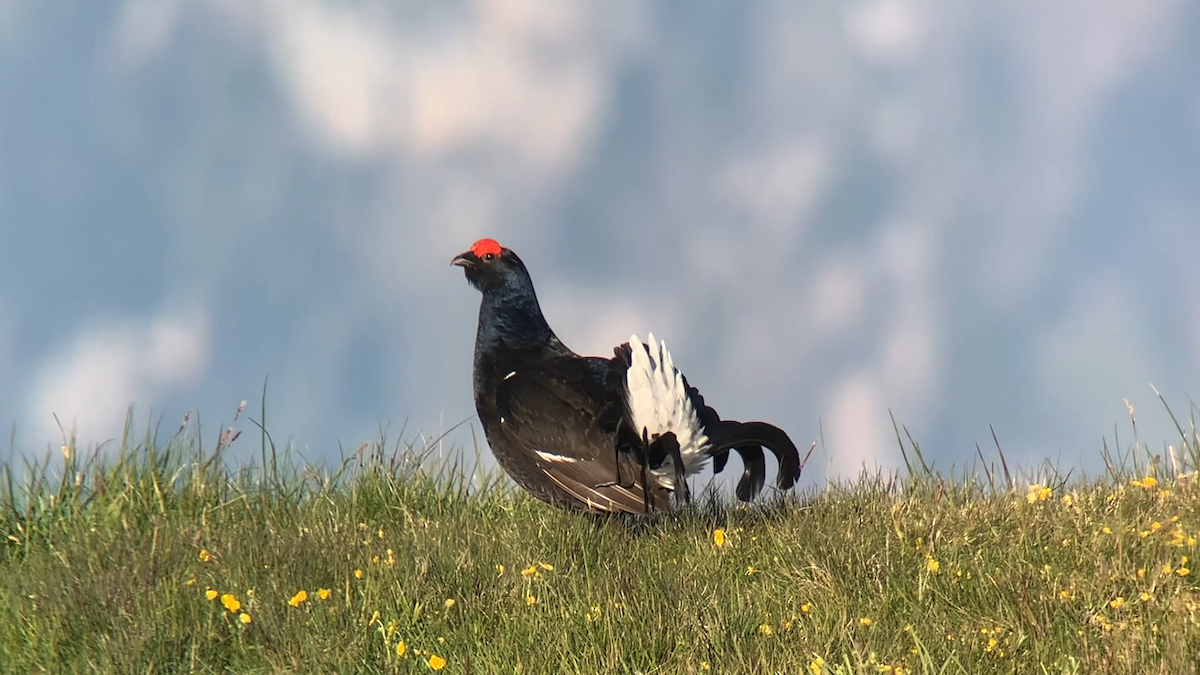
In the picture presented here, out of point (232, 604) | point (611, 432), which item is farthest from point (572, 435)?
point (232, 604)

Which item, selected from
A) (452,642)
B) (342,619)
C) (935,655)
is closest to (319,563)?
(342,619)

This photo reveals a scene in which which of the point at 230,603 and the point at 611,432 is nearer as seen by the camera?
the point at 230,603

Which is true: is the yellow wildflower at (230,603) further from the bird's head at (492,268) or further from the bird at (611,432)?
the bird's head at (492,268)

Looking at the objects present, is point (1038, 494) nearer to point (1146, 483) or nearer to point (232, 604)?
point (1146, 483)

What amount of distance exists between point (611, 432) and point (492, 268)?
151 centimetres

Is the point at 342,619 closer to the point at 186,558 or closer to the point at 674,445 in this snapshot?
the point at 186,558

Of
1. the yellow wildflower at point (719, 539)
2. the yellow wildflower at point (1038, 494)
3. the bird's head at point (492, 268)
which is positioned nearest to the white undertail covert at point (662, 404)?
the yellow wildflower at point (719, 539)

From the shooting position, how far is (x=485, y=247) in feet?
24.1

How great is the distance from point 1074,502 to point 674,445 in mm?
2053

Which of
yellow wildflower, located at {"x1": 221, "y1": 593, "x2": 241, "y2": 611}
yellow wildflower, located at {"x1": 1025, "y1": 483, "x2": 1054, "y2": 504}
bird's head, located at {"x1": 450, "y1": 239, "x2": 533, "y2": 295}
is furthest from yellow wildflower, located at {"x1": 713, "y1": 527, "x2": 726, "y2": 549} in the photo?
bird's head, located at {"x1": 450, "y1": 239, "x2": 533, "y2": 295}

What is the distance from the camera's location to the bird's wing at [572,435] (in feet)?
20.2

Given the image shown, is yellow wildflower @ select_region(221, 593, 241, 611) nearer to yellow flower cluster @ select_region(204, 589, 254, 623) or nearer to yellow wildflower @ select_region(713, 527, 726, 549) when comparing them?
yellow flower cluster @ select_region(204, 589, 254, 623)

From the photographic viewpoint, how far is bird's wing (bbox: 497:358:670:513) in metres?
6.17

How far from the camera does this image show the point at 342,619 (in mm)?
4598
